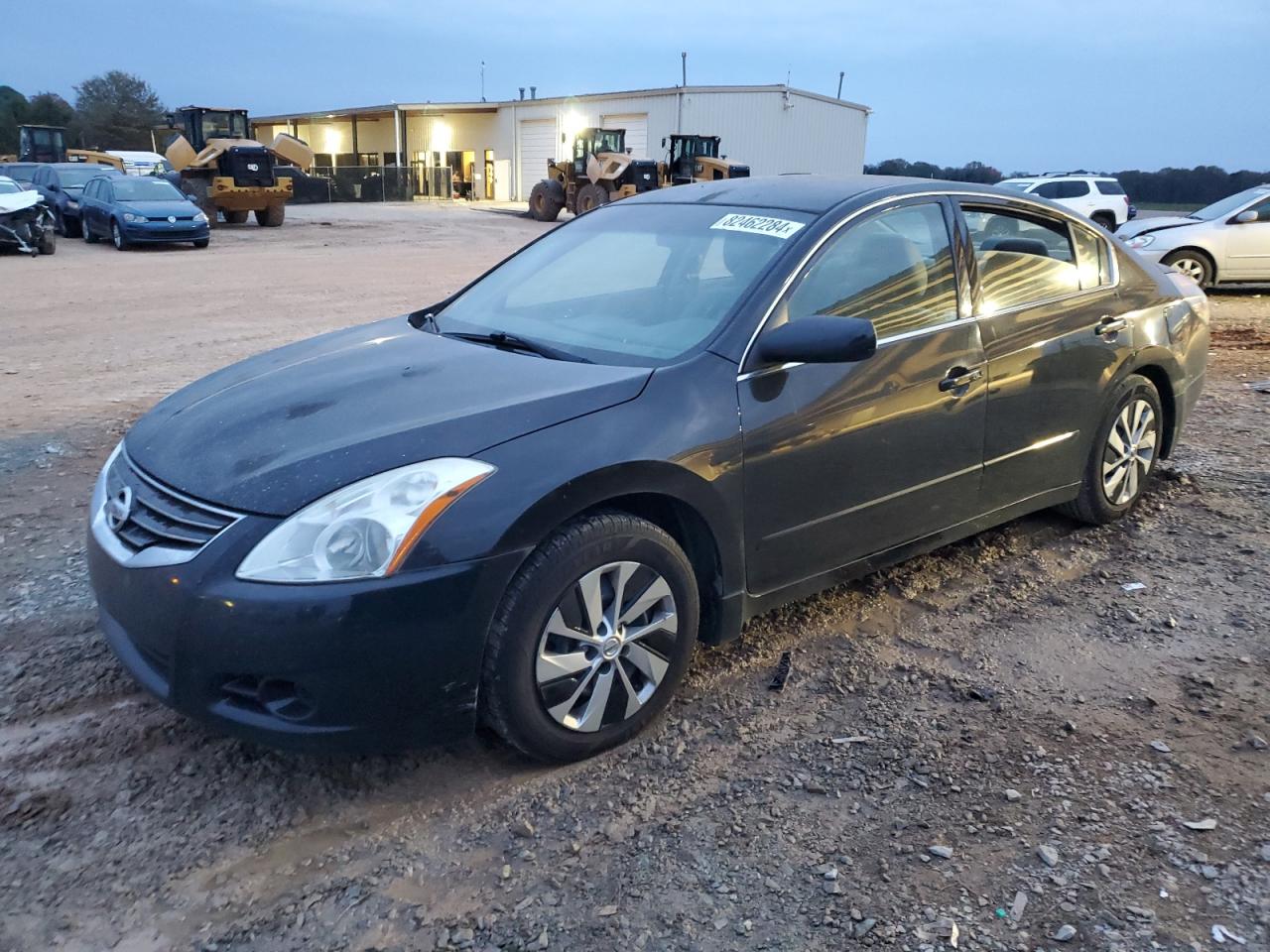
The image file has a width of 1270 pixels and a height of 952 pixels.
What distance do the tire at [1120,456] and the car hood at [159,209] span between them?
19863mm

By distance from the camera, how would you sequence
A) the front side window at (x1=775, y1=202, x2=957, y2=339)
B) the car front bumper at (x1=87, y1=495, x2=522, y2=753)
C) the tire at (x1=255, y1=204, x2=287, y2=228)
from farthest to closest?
the tire at (x1=255, y1=204, x2=287, y2=228)
the front side window at (x1=775, y1=202, x2=957, y2=339)
the car front bumper at (x1=87, y1=495, x2=522, y2=753)

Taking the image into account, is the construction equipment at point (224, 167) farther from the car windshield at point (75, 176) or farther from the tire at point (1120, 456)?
the tire at point (1120, 456)

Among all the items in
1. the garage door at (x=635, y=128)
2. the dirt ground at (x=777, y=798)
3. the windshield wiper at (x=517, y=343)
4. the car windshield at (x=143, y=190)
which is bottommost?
the dirt ground at (x=777, y=798)

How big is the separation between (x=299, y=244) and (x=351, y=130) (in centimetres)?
4352

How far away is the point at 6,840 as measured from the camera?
2609mm

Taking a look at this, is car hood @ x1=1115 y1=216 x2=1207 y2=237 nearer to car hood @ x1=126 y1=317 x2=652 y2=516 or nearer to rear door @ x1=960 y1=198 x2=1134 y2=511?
rear door @ x1=960 y1=198 x2=1134 y2=511

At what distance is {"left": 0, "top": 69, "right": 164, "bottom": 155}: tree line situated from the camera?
71812 millimetres

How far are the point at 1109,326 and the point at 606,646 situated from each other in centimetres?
285

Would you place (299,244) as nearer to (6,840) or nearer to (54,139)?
(54,139)

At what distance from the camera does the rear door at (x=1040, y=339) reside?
3.98 m

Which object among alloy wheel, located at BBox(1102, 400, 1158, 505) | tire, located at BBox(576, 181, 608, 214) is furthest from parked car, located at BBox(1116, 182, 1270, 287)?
tire, located at BBox(576, 181, 608, 214)

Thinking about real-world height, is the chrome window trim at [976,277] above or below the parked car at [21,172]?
above

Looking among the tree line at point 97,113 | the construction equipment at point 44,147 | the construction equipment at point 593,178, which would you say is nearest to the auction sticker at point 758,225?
the construction equipment at point 593,178

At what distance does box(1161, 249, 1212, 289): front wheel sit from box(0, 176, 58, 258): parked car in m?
18.7
